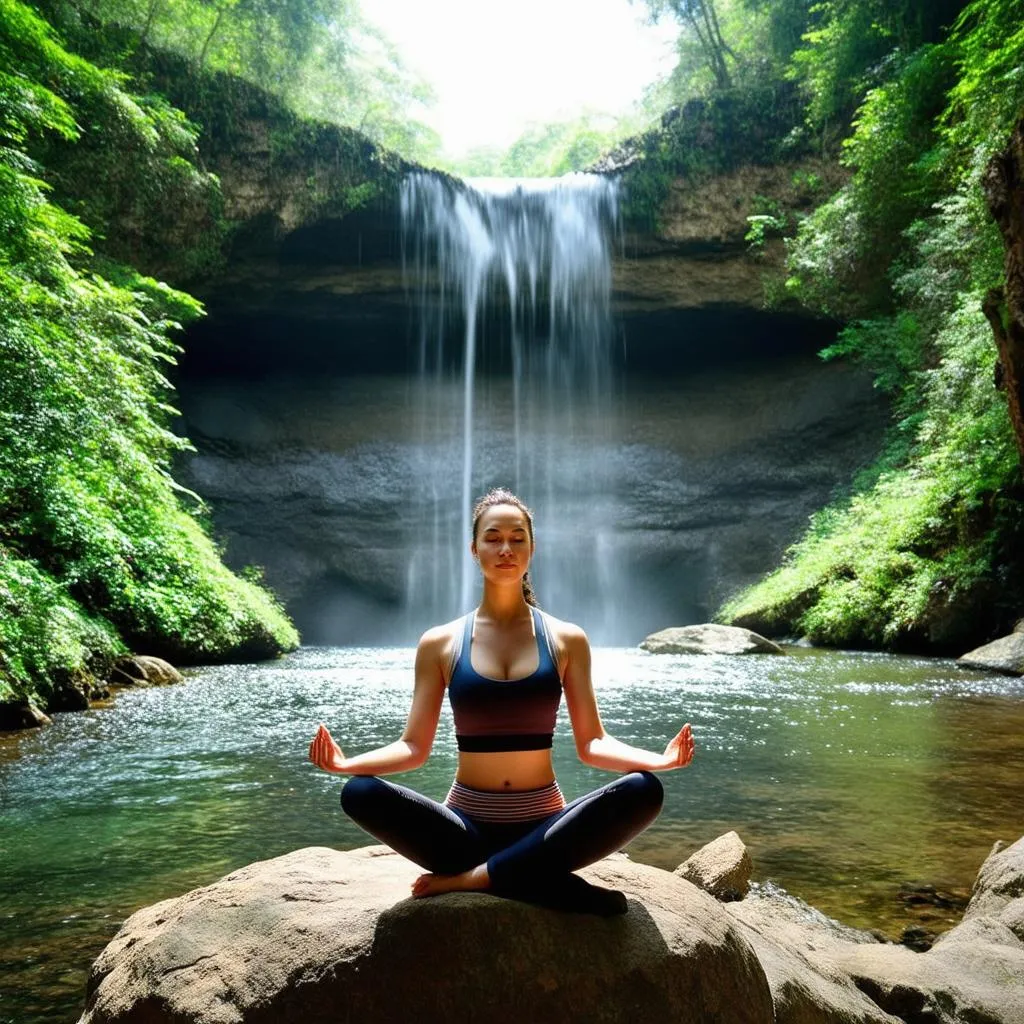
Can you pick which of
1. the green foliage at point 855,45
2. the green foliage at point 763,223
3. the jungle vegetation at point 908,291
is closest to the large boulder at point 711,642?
the jungle vegetation at point 908,291

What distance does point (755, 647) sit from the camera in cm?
1380

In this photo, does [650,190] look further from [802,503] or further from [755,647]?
[755,647]

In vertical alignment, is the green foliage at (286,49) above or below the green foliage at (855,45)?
above

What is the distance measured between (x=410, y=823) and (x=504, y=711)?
1.19 ft

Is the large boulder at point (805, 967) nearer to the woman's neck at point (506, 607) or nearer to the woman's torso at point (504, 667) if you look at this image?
the woman's torso at point (504, 667)

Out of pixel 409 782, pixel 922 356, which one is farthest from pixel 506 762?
pixel 922 356

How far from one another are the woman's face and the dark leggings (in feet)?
2.11

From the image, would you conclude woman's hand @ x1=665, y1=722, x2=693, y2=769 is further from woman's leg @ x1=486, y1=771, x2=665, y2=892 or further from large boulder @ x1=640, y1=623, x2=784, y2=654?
large boulder @ x1=640, y1=623, x2=784, y2=654

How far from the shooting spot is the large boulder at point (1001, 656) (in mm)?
10281

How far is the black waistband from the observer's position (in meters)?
2.19

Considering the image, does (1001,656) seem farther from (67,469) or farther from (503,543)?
(67,469)

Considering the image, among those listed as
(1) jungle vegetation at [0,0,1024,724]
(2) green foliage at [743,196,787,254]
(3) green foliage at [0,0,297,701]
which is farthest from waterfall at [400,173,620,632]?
(3) green foliage at [0,0,297,701]

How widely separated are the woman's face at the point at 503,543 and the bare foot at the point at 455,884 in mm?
756

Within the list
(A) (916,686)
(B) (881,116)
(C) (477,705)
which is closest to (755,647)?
(A) (916,686)
